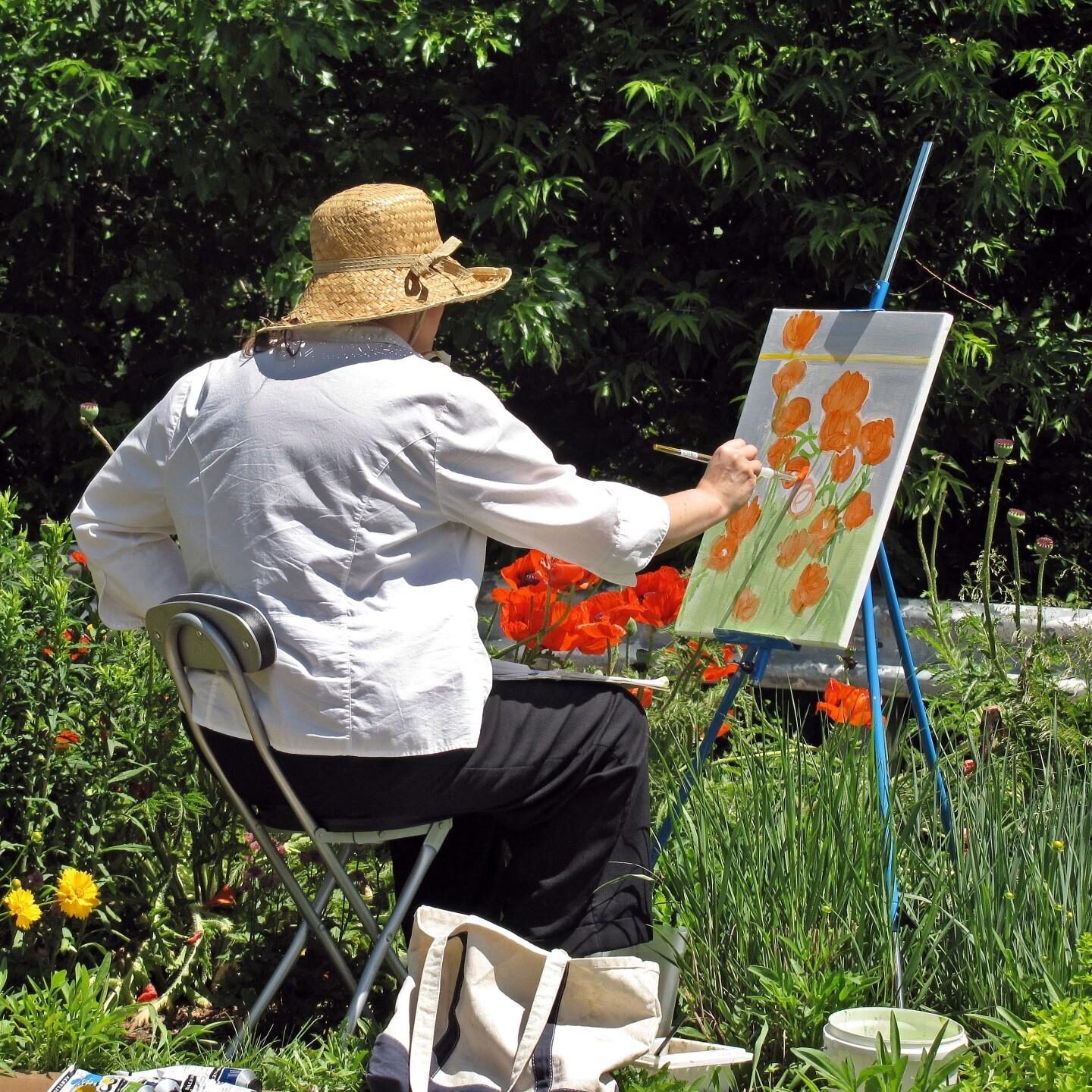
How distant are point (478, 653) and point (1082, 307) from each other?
11.3 feet

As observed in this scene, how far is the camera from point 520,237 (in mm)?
4727

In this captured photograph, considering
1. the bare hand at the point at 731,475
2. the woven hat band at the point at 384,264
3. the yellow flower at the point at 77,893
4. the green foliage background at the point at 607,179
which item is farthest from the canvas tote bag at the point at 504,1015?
the green foliage background at the point at 607,179

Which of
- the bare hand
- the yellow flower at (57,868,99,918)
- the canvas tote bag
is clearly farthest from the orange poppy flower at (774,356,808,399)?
the yellow flower at (57,868,99,918)

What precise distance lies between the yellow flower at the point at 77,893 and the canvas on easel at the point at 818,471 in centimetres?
124

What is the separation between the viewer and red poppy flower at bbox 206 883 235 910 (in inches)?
116

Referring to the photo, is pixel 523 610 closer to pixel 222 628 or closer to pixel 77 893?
pixel 222 628

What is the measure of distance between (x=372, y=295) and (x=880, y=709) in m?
1.15

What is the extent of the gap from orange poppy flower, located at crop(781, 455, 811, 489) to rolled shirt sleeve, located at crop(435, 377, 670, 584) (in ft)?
2.40

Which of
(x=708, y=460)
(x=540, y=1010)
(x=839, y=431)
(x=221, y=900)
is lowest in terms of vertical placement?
(x=221, y=900)

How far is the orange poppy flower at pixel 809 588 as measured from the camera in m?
2.76

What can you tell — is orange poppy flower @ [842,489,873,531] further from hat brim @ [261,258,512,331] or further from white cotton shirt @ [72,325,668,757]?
hat brim @ [261,258,512,331]

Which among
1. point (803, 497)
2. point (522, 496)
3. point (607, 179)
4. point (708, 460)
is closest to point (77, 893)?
point (522, 496)

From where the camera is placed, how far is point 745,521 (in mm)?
3059

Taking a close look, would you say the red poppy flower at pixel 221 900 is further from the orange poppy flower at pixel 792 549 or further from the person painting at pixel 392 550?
the orange poppy flower at pixel 792 549
